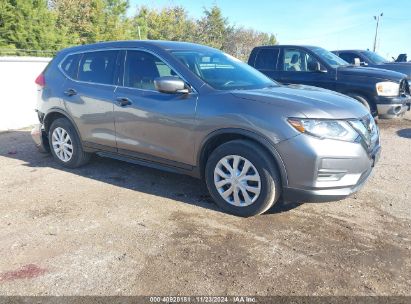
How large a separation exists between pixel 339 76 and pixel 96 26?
23.7 m

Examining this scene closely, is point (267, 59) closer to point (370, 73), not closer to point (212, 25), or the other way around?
point (370, 73)

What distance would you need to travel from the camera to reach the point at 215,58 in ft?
15.2

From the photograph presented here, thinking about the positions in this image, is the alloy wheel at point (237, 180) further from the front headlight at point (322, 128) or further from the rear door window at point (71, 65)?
the rear door window at point (71, 65)

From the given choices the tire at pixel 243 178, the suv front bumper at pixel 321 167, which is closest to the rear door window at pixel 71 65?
the tire at pixel 243 178

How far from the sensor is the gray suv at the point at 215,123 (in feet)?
11.1

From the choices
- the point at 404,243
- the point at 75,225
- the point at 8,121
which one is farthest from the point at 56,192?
the point at 8,121

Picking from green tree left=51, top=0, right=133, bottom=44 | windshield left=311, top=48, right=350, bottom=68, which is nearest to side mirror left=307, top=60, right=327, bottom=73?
windshield left=311, top=48, right=350, bottom=68

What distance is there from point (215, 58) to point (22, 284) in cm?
319

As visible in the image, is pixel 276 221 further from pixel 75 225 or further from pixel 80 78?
pixel 80 78

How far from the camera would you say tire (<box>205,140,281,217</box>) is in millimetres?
3539

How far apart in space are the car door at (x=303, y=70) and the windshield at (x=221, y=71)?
3962mm

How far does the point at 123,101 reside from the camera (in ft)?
14.5

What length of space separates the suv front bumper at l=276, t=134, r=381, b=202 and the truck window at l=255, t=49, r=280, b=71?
19.2ft

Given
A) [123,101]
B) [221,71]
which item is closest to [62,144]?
[123,101]
